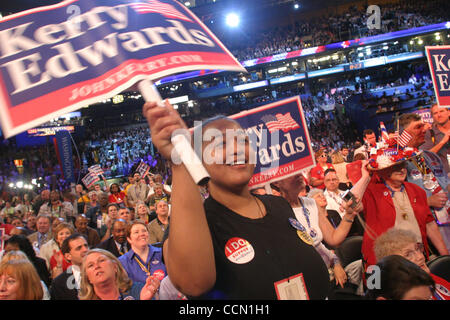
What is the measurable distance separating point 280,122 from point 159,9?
1.61 metres

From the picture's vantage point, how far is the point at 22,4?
19.8 metres

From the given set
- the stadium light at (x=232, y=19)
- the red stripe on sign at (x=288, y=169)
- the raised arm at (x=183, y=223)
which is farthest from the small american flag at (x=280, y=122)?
the stadium light at (x=232, y=19)

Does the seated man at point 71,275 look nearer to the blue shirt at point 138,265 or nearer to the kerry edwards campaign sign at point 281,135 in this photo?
the blue shirt at point 138,265

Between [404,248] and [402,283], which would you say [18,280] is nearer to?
[402,283]

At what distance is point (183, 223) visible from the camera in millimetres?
873

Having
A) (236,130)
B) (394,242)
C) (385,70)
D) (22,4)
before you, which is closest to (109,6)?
(236,130)

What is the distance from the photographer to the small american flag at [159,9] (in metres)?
1.26

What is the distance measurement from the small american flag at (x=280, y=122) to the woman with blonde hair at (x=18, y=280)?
206 centimetres

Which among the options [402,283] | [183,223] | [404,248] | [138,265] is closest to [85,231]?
[138,265]

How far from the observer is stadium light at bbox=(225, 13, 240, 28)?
28.3m

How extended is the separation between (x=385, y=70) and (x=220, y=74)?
13.3 meters

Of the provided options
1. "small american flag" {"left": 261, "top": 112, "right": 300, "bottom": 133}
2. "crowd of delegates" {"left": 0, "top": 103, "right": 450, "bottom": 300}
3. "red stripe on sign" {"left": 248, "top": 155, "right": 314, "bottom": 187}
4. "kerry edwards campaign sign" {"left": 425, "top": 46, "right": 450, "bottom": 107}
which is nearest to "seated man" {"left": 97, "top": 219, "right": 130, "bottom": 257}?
"crowd of delegates" {"left": 0, "top": 103, "right": 450, "bottom": 300}
